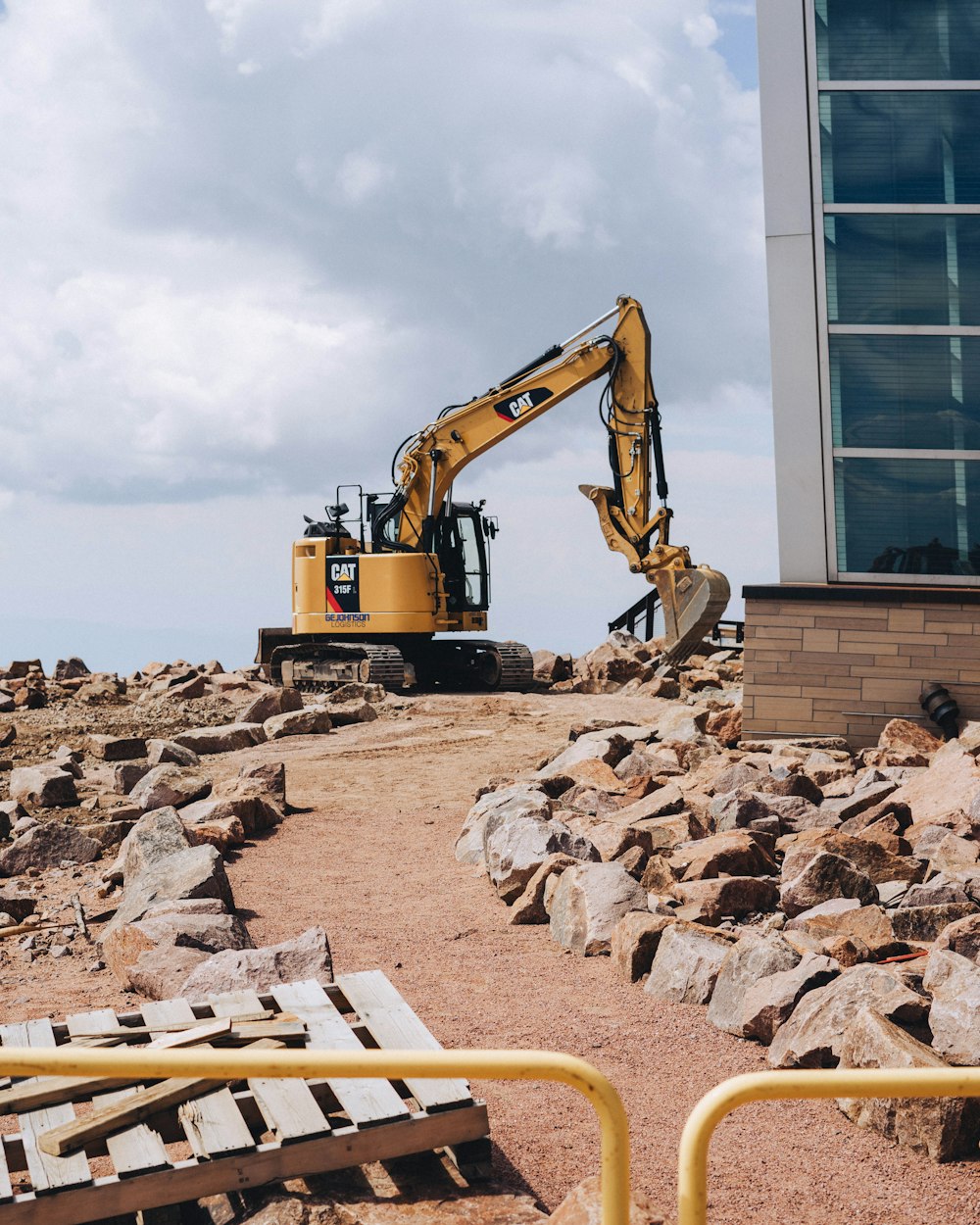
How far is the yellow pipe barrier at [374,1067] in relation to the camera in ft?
8.36

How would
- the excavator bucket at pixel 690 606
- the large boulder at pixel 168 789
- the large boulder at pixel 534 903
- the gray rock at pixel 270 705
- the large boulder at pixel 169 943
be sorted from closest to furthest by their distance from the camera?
the large boulder at pixel 169 943 → the large boulder at pixel 534 903 → the large boulder at pixel 168 789 → the excavator bucket at pixel 690 606 → the gray rock at pixel 270 705

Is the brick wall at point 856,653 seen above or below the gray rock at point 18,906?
above

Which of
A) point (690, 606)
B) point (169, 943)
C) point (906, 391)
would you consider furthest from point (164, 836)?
point (690, 606)

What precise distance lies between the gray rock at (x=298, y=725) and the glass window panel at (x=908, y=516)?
758 cm

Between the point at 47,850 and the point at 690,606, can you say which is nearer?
the point at 47,850

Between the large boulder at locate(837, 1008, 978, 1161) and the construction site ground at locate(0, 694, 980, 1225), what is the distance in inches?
2.5

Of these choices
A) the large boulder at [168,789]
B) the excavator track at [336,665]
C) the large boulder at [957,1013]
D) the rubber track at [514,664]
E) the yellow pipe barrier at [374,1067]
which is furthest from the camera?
the rubber track at [514,664]

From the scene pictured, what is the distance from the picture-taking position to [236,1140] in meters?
3.92

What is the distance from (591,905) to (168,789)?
19.4 ft

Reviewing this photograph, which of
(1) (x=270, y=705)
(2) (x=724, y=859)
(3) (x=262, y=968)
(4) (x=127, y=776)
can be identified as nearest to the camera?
(3) (x=262, y=968)

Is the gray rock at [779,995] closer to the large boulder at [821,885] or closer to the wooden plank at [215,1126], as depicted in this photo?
the large boulder at [821,885]

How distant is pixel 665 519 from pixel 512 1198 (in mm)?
15548

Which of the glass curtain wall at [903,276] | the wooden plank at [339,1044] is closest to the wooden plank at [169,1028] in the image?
the wooden plank at [339,1044]

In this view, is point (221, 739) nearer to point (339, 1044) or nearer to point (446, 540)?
point (446, 540)
